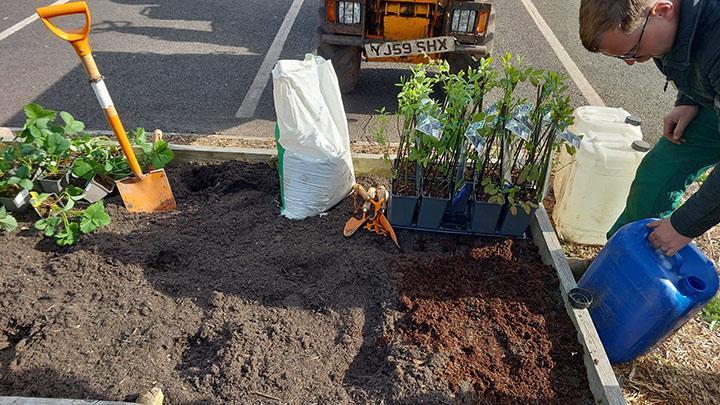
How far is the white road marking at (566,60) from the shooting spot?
4887 mm

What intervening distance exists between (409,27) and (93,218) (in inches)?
115

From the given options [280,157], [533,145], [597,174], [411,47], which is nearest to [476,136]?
[533,145]

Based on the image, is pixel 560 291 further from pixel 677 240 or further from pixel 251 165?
pixel 251 165

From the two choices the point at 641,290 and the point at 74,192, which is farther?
the point at 74,192

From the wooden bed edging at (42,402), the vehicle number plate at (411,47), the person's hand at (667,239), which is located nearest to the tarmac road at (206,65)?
the vehicle number plate at (411,47)

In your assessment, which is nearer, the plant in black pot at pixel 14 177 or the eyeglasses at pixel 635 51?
the eyeglasses at pixel 635 51

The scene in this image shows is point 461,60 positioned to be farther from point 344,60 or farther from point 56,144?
point 56,144

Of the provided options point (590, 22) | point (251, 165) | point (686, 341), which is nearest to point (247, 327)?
point (251, 165)

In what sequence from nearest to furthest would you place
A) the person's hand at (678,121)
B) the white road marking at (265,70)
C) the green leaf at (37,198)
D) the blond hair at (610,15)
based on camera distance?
the blond hair at (610,15) < the person's hand at (678,121) < the green leaf at (37,198) < the white road marking at (265,70)

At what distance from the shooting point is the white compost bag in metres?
2.45

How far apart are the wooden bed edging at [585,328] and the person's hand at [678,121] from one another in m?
0.73

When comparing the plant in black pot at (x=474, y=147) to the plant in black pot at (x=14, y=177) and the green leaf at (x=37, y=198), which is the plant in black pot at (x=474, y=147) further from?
the plant in black pot at (x=14, y=177)

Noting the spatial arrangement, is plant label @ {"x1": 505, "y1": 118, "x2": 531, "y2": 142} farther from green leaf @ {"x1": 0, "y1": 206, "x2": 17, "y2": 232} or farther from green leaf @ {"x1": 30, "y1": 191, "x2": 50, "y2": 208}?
green leaf @ {"x1": 0, "y1": 206, "x2": 17, "y2": 232}

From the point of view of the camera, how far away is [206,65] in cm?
514
